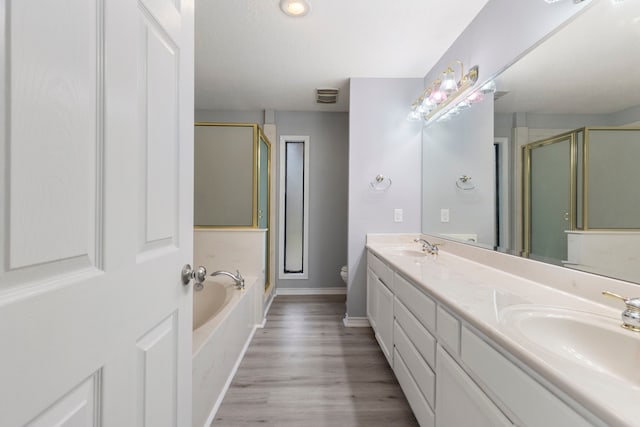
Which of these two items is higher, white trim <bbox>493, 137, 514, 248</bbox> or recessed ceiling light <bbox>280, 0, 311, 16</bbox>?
recessed ceiling light <bbox>280, 0, 311, 16</bbox>

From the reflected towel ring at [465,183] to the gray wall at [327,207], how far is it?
1.79 metres

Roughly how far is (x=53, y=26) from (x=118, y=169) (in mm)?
246

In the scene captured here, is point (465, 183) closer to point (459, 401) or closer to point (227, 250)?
point (459, 401)

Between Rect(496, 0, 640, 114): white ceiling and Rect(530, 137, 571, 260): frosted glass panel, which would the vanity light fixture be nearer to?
Rect(496, 0, 640, 114): white ceiling

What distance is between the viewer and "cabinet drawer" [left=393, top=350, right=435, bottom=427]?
4.08 ft

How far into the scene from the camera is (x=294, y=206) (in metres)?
3.82

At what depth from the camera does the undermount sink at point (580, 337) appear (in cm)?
74

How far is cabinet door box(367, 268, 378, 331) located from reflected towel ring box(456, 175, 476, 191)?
96cm

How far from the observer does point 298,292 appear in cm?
378

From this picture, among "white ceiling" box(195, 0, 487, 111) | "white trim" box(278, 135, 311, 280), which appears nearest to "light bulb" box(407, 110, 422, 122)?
"white ceiling" box(195, 0, 487, 111)

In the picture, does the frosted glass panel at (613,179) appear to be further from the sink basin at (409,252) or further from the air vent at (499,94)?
the sink basin at (409,252)

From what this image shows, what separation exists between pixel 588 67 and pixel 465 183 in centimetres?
99

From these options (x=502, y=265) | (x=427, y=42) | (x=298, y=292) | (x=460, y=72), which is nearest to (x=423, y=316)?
(x=502, y=265)

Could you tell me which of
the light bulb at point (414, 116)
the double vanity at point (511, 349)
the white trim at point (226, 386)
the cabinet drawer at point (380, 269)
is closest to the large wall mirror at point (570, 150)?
the double vanity at point (511, 349)
